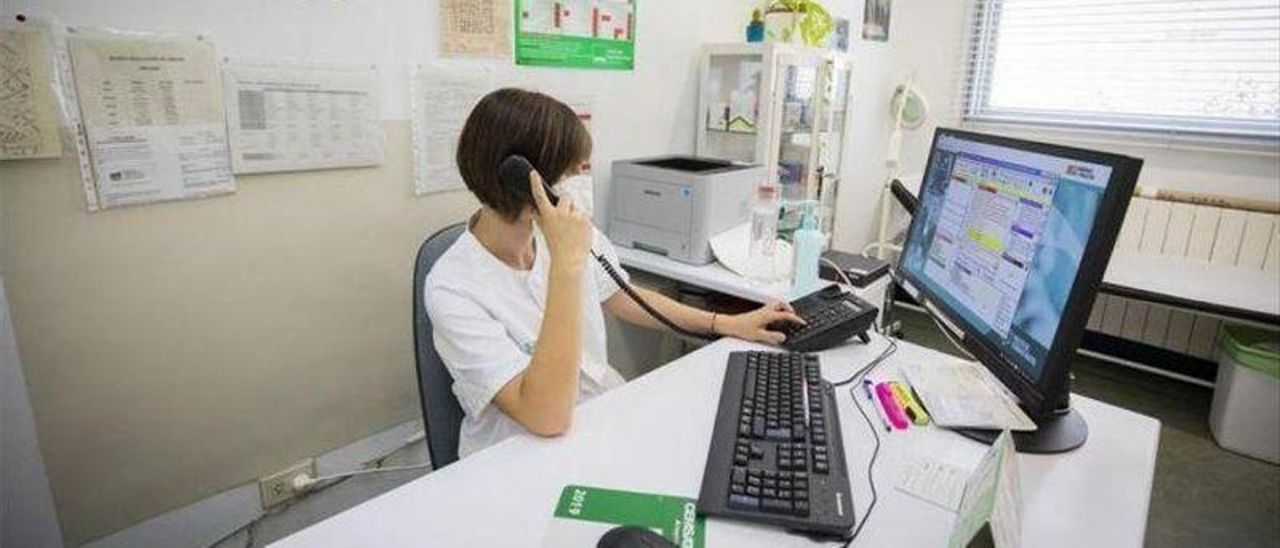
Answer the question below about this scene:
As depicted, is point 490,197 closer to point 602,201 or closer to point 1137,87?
point 602,201

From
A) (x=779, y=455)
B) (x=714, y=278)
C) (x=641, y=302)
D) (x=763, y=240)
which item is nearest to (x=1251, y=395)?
(x=763, y=240)

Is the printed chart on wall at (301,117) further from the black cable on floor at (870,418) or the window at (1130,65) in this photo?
the window at (1130,65)

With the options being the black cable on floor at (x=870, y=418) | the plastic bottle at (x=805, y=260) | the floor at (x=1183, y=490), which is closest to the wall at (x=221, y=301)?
the floor at (x=1183, y=490)

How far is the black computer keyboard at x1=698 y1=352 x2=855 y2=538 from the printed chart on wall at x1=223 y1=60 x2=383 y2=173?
110cm

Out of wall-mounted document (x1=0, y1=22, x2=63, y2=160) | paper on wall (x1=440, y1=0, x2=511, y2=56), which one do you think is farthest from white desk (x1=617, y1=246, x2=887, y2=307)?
wall-mounted document (x1=0, y1=22, x2=63, y2=160)

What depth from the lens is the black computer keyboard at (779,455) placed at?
2.72 feet

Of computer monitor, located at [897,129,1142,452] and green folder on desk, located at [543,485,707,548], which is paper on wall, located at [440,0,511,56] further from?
green folder on desk, located at [543,485,707,548]

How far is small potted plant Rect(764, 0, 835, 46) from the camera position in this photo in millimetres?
2580

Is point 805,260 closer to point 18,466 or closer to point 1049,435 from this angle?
point 1049,435

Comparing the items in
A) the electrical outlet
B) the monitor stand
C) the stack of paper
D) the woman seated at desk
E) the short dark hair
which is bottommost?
the electrical outlet

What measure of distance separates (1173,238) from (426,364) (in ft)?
10.9

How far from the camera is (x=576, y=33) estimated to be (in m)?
2.11

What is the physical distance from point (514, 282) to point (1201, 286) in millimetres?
2681

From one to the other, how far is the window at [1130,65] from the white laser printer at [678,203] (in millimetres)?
2006
